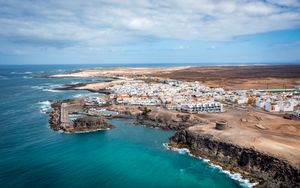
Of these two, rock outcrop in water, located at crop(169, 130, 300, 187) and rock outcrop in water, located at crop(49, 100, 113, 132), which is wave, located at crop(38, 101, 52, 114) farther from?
rock outcrop in water, located at crop(169, 130, 300, 187)

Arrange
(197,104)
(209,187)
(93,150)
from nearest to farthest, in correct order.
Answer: (209,187) < (93,150) < (197,104)

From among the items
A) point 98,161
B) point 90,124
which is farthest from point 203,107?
point 98,161

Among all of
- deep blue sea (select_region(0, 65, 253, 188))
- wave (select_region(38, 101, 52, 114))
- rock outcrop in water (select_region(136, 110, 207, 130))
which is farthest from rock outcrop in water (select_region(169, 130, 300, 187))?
wave (select_region(38, 101, 52, 114))

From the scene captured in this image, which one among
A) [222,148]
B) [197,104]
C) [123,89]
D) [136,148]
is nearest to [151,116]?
[197,104]

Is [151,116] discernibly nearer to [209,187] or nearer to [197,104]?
[197,104]

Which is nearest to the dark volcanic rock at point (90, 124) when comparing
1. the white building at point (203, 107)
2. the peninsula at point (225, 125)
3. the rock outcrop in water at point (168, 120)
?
the peninsula at point (225, 125)

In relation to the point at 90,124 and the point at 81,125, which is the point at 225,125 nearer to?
the point at 90,124
